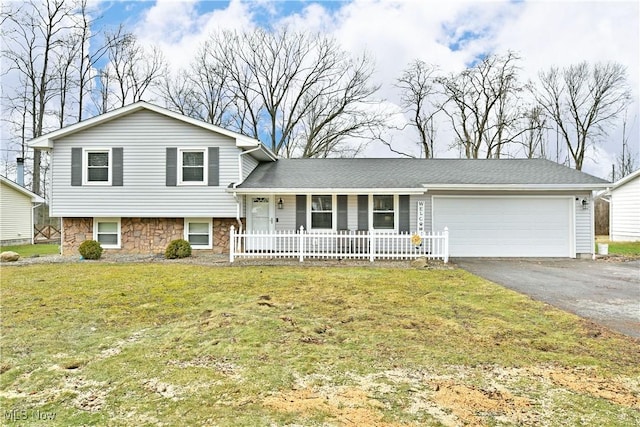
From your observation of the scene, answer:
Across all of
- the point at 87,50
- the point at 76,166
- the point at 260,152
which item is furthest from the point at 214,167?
the point at 87,50

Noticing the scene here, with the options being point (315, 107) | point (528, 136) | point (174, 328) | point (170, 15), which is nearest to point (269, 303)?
point (174, 328)

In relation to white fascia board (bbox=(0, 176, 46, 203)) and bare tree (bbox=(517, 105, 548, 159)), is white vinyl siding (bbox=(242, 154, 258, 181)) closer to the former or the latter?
white fascia board (bbox=(0, 176, 46, 203))

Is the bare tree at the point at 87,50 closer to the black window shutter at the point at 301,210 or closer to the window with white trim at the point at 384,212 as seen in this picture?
the black window shutter at the point at 301,210

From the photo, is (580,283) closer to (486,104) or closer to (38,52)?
(486,104)

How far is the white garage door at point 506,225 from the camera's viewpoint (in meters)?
12.8

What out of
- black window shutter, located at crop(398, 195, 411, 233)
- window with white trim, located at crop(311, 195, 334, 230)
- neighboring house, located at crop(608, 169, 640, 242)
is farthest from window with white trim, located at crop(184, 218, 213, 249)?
neighboring house, located at crop(608, 169, 640, 242)

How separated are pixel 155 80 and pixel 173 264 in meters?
20.8

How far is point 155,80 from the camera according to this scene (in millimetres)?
26922

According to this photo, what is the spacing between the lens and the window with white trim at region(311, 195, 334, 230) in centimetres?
1317

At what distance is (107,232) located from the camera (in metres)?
13.5

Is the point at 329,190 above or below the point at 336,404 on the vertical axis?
above

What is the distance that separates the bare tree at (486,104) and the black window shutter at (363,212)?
697 inches

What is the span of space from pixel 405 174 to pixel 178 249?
8263 mm

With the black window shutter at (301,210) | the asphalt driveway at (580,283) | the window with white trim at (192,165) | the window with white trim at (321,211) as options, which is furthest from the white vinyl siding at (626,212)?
the window with white trim at (192,165)
